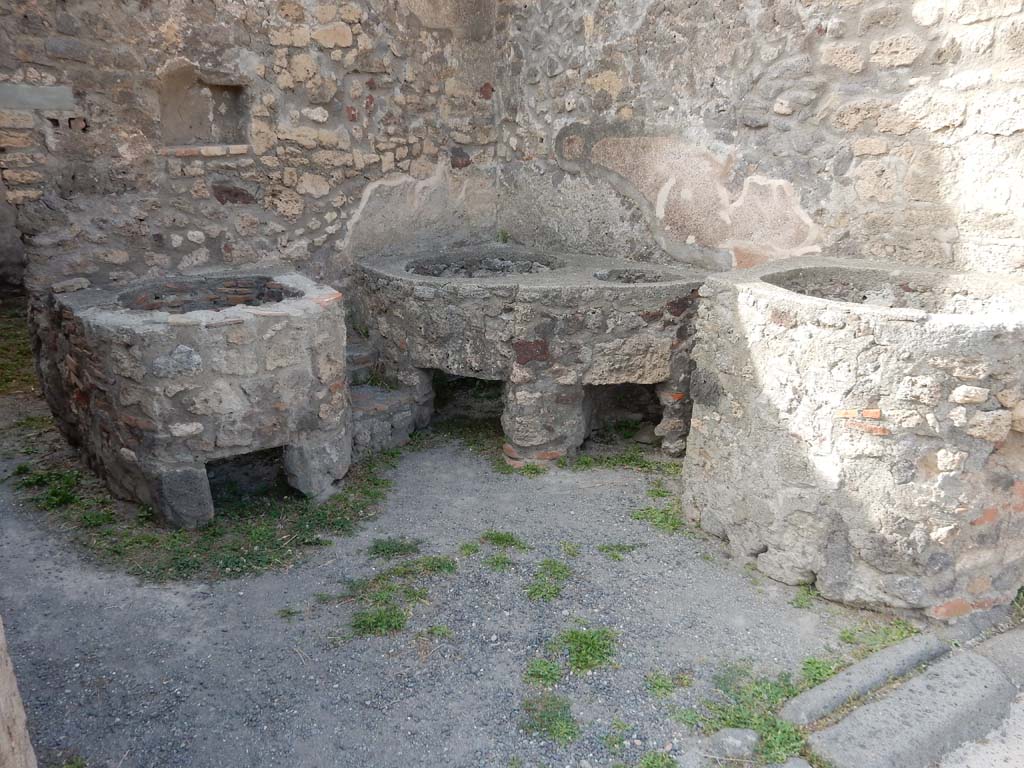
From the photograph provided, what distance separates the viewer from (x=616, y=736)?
8.35 ft

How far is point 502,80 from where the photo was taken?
220 inches

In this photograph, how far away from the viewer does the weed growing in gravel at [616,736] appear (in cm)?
250

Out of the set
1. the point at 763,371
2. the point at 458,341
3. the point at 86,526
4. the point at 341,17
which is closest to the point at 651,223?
the point at 458,341

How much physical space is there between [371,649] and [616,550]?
48.3 inches

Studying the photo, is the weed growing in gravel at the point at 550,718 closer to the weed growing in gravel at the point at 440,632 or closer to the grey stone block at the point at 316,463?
the weed growing in gravel at the point at 440,632

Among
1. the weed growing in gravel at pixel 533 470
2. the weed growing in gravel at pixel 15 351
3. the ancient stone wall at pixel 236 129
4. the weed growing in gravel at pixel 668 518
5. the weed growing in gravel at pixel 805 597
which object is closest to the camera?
the weed growing in gravel at pixel 805 597

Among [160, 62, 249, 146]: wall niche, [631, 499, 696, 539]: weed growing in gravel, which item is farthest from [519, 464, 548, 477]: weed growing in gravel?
[160, 62, 249, 146]: wall niche

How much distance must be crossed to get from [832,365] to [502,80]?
355 centimetres

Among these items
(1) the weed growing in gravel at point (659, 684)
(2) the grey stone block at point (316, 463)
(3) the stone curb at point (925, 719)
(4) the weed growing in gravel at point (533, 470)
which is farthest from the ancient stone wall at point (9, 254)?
(3) the stone curb at point (925, 719)

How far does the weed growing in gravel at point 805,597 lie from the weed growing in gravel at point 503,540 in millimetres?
1172

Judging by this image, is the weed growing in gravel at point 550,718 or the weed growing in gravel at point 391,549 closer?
the weed growing in gravel at point 550,718

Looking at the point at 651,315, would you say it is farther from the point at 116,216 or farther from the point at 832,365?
the point at 116,216

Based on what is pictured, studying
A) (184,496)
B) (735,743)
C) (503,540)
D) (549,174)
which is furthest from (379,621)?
(549,174)

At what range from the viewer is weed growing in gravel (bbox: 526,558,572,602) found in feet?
10.6
